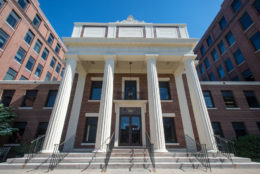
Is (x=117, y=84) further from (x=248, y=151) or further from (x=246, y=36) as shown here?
(x=246, y=36)

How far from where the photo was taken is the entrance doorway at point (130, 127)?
36.5 feet

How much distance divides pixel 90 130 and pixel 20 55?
58.9 ft

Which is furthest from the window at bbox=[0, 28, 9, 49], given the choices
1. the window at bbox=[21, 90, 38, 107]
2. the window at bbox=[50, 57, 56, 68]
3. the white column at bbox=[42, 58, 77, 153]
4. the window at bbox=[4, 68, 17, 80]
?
the white column at bbox=[42, 58, 77, 153]

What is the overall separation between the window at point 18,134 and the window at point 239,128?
21.6 metres

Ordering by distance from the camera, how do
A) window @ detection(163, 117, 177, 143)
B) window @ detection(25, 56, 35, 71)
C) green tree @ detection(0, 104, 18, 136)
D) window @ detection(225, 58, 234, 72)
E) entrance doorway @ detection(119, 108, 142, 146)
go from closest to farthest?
green tree @ detection(0, 104, 18, 136), entrance doorway @ detection(119, 108, 142, 146), window @ detection(163, 117, 177, 143), window @ detection(225, 58, 234, 72), window @ detection(25, 56, 35, 71)

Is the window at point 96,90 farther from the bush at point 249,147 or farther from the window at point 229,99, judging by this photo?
the window at point 229,99

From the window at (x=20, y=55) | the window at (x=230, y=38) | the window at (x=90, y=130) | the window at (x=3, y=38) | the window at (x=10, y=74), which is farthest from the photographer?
the window at (x=230, y=38)

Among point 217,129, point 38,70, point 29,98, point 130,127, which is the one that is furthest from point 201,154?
point 38,70

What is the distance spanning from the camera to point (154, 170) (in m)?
5.66

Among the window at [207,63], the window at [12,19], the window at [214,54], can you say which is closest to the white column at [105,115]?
the window at [12,19]

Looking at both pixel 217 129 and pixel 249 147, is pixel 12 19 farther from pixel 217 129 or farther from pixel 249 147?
pixel 249 147

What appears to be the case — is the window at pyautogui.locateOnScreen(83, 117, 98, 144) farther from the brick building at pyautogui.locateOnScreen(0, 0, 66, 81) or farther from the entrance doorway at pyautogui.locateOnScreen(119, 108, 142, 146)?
the brick building at pyautogui.locateOnScreen(0, 0, 66, 81)

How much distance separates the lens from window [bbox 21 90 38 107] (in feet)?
42.8

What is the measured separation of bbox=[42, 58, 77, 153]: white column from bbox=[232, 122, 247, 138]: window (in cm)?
1627
